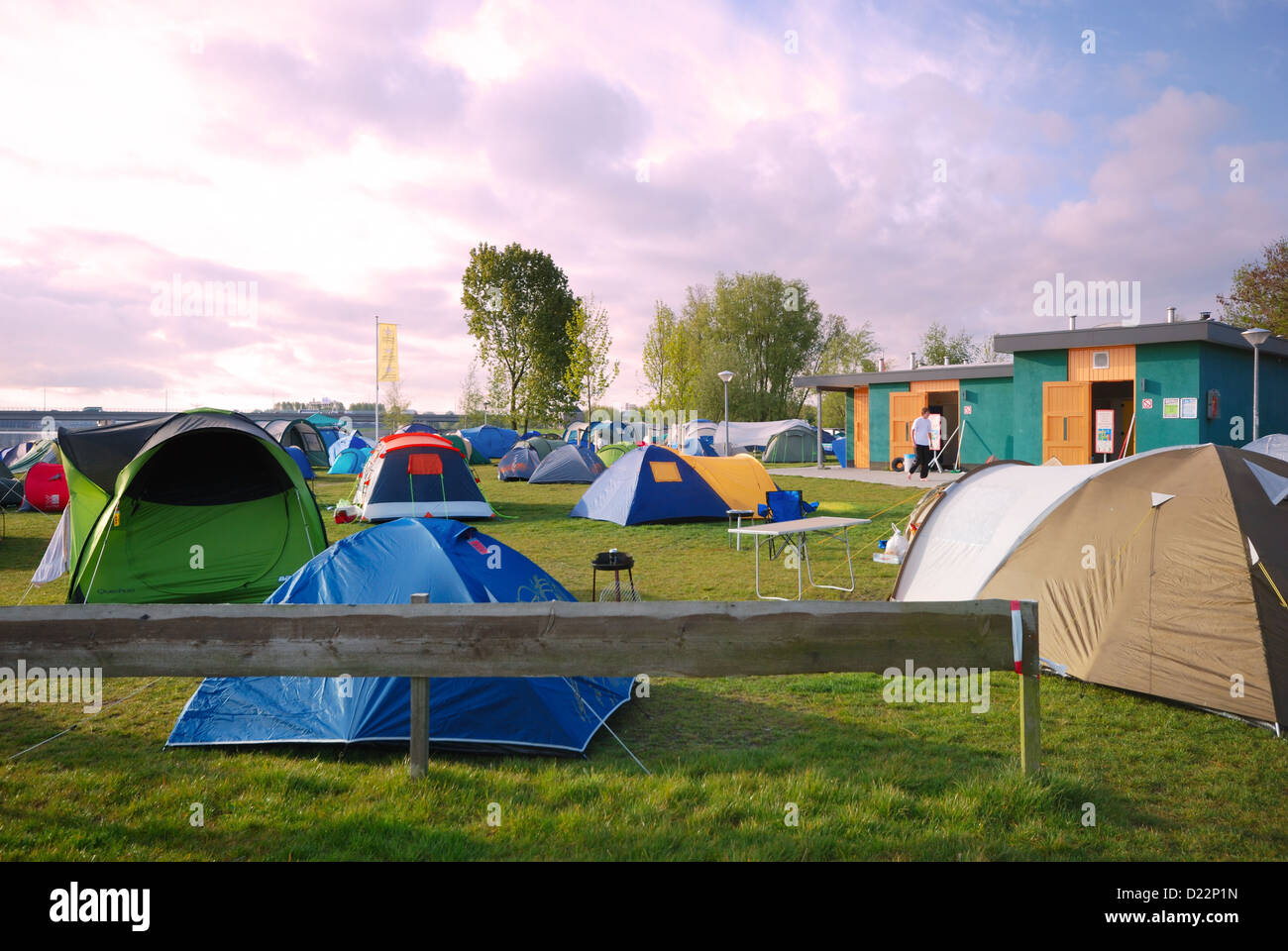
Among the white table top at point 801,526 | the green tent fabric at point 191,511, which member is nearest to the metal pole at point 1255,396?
the white table top at point 801,526

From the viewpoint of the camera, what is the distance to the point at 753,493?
1552 cm

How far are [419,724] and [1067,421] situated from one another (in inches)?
756

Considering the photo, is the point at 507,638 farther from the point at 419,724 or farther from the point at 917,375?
the point at 917,375

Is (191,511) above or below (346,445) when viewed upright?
below

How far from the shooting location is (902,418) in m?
26.5

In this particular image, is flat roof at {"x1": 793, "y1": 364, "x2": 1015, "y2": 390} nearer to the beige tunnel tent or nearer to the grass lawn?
the beige tunnel tent

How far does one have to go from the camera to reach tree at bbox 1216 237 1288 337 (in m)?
29.2

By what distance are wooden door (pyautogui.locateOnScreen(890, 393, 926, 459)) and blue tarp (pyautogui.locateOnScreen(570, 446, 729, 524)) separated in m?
13.2

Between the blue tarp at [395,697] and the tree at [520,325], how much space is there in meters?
36.1

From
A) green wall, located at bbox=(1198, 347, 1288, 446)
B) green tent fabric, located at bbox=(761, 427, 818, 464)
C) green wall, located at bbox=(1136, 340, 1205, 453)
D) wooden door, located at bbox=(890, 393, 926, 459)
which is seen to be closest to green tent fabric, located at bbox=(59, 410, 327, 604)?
green wall, located at bbox=(1136, 340, 1205, 453)

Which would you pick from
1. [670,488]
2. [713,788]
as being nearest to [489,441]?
[670,488]
